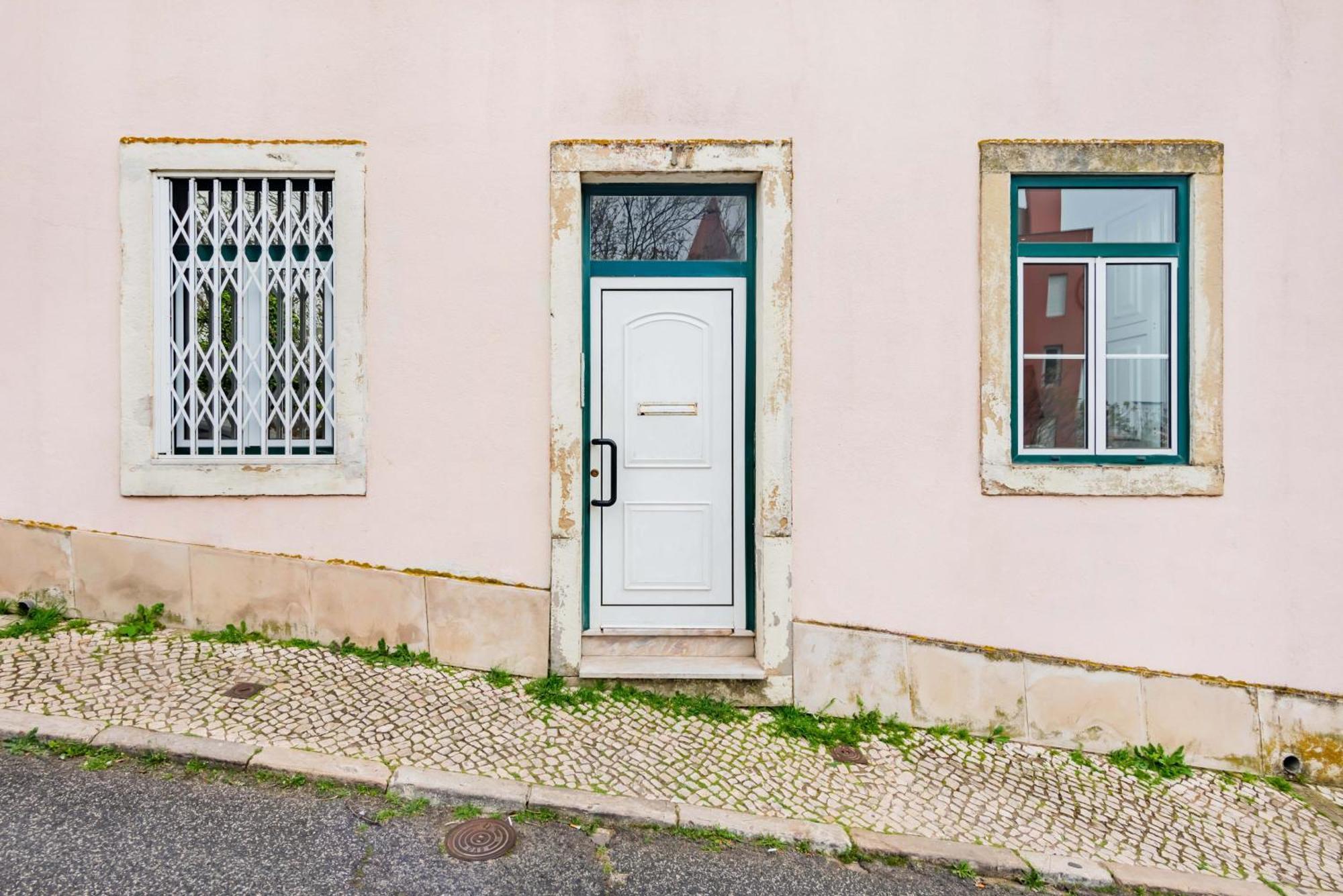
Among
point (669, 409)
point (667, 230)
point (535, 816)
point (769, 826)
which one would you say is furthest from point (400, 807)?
point (667, 230)

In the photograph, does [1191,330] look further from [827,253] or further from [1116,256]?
[827,253]

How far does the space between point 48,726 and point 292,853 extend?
148cm

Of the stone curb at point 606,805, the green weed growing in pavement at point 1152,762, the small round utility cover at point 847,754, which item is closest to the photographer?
the stone curb at point 606,805

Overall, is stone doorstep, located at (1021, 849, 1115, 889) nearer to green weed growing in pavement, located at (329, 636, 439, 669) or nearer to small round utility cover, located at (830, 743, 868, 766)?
small round utility cover, located at (830, 743, 868, 766)

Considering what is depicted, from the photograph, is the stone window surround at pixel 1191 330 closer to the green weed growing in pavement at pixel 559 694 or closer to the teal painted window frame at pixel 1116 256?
the teal painted window frame at pixel 1116 256

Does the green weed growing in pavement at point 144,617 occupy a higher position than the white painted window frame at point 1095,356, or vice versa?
the white painted window frame at point 1095,356

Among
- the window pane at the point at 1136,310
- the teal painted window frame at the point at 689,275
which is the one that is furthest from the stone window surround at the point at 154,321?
the window pane at the point at 1136,310

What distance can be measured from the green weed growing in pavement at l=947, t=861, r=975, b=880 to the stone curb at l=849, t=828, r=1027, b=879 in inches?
0.4

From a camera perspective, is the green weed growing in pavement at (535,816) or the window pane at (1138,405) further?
the window pane at (1138,405)

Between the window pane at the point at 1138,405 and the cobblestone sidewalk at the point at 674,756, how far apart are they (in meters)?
1.80

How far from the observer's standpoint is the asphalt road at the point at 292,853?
2.42 m

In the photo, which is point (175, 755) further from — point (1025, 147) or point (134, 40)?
point (1025, 147)

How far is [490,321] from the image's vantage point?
3.98 m

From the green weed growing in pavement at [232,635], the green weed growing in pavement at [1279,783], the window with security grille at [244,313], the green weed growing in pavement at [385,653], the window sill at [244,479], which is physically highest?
the window with security grille at [244,313]
